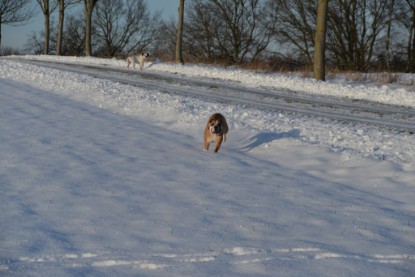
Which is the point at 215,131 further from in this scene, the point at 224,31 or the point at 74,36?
the point at 74,36

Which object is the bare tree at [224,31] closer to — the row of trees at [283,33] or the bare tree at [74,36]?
the row of trees at [283,33]

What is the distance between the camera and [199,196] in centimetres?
605

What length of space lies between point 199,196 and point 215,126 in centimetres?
248

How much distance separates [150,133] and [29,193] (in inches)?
171

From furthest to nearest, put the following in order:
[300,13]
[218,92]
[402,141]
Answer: [300,13] → [218,92] → [402,141]

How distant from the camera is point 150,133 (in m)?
9.98

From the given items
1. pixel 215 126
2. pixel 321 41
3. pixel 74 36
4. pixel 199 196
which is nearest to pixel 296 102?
pixel 215 126

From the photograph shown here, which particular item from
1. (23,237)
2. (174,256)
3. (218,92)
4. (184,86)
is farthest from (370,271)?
(184,86)

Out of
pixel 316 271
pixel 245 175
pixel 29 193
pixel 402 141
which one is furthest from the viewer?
pixel 402 141

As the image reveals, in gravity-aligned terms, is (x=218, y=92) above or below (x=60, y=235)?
above

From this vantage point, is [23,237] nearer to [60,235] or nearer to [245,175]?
[60,235]

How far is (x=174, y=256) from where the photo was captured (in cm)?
427

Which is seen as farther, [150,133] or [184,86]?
[184,86]

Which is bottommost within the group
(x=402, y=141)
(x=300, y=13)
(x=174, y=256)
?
(x=174, y=256)
